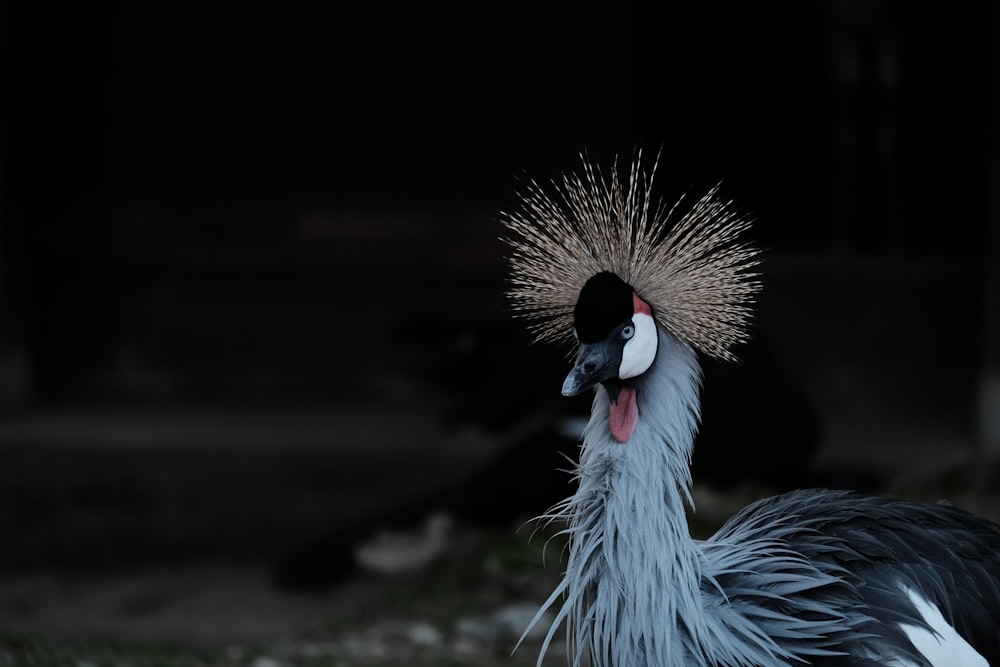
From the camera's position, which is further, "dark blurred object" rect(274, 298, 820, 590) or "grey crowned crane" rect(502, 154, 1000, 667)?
"dark blurred object" rect(274, 298, 820, 590)

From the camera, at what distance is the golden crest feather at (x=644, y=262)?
177 cm

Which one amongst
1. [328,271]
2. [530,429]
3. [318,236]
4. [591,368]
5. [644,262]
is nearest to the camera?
[591,368]

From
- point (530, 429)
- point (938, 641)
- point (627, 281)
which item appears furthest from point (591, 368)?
point (530, 429)

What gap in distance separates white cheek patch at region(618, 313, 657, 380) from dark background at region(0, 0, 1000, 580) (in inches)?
93.0

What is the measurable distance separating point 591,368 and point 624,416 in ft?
0.40

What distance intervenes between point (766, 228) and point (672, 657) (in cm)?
350

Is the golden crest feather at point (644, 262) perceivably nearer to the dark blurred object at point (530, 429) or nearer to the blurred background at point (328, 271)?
the dark blurred object at point (530, 429)

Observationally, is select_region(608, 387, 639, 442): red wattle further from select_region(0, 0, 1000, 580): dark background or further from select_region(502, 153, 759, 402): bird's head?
select_region(0, 0, 1000, 580): dark background

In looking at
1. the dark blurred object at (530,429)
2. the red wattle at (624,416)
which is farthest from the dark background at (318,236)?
the red wattle at (624,416)

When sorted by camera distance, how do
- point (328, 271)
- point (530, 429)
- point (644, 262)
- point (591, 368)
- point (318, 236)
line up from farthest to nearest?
point (328, 271), point (318, 236), point (530, 429), point (644, 262), point (591, 368)

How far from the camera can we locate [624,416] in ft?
5.79

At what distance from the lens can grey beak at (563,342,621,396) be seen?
5.44ft

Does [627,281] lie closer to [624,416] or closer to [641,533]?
[624,416]

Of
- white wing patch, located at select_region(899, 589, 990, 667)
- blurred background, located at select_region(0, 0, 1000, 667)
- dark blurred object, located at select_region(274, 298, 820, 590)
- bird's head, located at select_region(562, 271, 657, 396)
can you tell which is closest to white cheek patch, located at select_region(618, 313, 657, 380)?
bird's head, located at select_region(562, 271, 657, 396)
